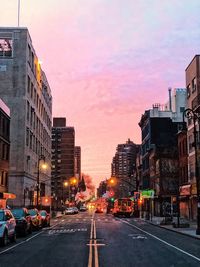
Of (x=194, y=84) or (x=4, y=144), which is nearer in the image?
(x=194, y=84)

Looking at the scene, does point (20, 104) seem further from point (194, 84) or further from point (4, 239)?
point (4, 239)

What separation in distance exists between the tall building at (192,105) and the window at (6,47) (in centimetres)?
3335

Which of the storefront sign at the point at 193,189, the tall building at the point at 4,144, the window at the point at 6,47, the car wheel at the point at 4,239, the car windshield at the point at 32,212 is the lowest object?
the car wheel at the point at 4,239

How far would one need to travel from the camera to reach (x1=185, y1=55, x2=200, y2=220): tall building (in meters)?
54.9

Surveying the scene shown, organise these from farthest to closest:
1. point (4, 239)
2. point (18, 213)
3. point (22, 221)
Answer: point (18, 213)
point (22, 221)
point (4, 239)

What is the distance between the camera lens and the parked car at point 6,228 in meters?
24.1

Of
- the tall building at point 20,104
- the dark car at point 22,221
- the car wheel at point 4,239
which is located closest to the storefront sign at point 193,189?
the dark car at point 22,221

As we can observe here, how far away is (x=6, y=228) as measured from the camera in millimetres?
24766

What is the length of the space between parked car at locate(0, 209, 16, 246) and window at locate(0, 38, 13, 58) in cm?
5681

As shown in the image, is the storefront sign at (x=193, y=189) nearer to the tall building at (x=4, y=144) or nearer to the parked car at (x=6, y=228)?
the tall building at (x=4, y=144)

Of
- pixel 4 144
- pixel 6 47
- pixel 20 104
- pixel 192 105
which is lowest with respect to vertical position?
pixel 4 144

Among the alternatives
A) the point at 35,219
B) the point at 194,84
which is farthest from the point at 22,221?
the point at 194,84

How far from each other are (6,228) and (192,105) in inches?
1457

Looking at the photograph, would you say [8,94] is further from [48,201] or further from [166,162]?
[166,162]
